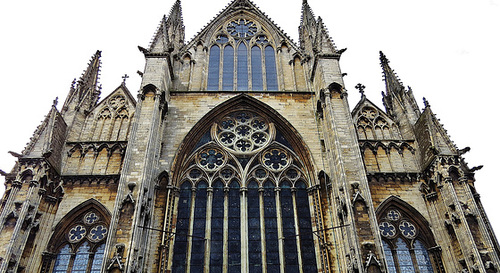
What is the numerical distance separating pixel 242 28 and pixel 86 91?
28.5 ft

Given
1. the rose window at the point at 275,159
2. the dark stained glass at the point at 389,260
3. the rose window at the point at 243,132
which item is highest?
the rose window at the point at 243,132

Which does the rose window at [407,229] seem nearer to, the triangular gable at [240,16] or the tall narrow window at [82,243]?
the triangular gable at [240,16]

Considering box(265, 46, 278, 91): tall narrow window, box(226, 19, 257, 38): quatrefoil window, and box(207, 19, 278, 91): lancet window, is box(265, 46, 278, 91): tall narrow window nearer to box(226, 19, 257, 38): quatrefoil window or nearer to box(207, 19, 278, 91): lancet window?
box(207, 19, 278, 91): lancet window

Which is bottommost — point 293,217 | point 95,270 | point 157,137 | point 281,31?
point 95,270

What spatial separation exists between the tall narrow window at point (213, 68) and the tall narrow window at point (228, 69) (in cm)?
33

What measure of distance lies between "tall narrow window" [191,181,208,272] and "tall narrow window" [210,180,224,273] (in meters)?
0.32

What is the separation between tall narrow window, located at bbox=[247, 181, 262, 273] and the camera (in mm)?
13422

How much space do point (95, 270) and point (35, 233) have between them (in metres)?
2.24

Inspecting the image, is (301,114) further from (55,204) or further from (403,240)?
(55,204)

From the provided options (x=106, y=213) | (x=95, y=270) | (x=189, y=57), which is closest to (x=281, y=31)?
(x=189, y=57)

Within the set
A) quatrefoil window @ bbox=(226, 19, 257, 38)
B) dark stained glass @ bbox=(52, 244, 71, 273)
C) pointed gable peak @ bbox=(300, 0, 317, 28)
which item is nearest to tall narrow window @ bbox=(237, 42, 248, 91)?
quatrefoil window @ bbox=(226, 19, 257, 38)

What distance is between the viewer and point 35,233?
515 inches

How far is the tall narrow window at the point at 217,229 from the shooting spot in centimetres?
1340

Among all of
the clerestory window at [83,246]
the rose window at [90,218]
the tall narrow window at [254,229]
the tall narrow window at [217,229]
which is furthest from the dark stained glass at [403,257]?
the rose window at [90,218]
